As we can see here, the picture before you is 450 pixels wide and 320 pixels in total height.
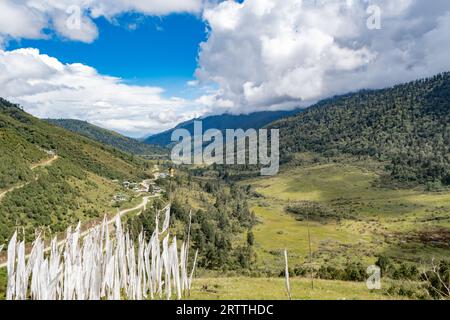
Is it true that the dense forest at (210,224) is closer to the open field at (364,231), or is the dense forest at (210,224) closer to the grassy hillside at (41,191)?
the open field at (364,231)

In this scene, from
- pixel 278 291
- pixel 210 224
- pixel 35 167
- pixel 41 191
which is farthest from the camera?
pixel 35 167

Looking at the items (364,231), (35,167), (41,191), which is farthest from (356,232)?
(35,167)

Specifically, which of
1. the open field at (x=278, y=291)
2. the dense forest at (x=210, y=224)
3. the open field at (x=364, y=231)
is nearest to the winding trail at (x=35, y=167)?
the dense forest at (x=210, y=224)

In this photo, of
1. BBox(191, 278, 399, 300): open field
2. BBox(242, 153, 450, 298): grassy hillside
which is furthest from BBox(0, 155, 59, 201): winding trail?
BBox(191, 278, 399, 300): open field

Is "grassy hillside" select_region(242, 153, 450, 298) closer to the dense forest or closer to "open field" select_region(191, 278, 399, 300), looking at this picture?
the dense forest

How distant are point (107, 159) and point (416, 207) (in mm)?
145522

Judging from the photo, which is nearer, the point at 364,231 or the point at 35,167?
the point at 35,167

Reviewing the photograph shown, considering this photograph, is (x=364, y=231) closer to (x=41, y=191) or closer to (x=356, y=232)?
(x=356, y=232)

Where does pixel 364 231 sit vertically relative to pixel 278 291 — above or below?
below
